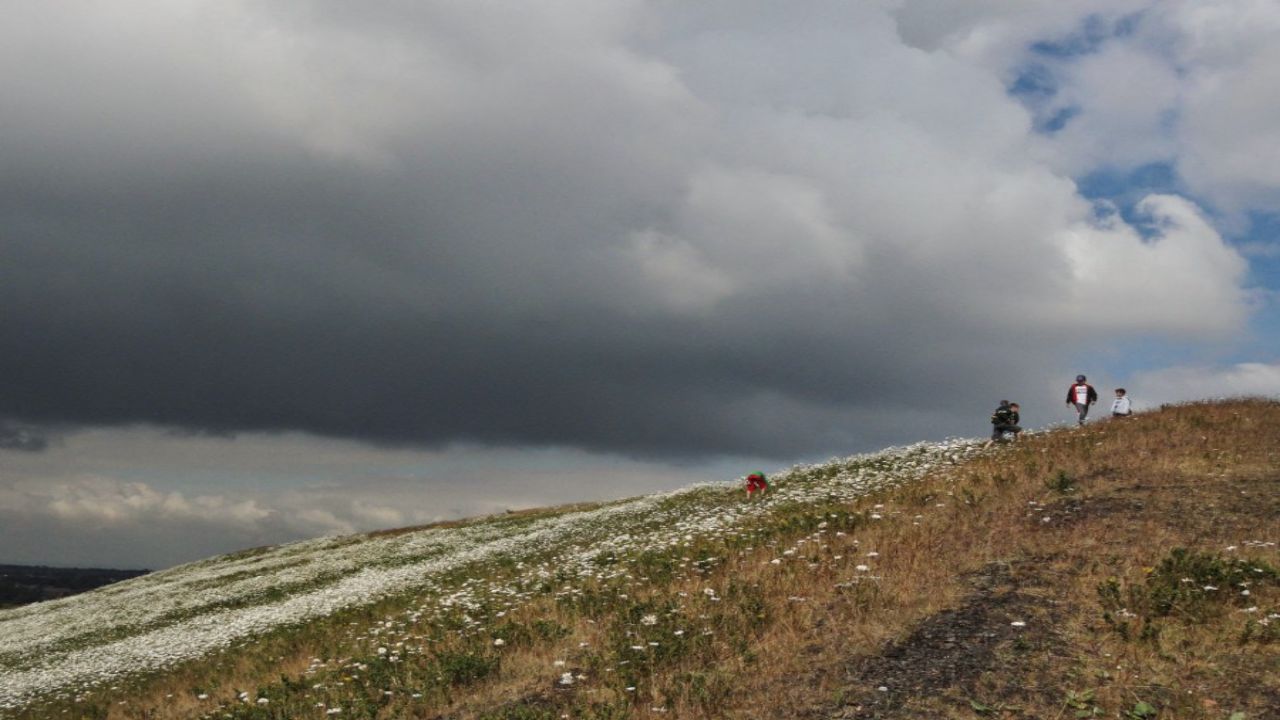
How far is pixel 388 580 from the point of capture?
31.7 metres

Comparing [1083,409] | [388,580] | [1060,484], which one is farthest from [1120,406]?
[388,580]

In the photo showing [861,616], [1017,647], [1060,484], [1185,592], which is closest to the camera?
[1017,647]

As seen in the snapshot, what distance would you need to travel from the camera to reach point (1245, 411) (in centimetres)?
2627

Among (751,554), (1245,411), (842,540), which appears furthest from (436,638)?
(1245,411)

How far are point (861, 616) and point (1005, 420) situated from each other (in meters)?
20.8

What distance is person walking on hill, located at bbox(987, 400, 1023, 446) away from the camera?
99.3 feet

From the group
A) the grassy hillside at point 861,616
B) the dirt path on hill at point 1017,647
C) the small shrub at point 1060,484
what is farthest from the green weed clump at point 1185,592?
the small shrub at point 1060,484

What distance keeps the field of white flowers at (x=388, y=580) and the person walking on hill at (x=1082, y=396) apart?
6.97 m

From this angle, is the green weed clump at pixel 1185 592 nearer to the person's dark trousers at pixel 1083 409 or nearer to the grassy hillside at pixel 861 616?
the grassy hillside at pixel 861 616

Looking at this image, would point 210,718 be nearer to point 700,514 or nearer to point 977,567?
point 977,567

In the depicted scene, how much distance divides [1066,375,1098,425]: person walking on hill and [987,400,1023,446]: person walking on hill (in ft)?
12.6

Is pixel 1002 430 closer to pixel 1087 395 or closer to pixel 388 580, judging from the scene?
pixel 1087 395

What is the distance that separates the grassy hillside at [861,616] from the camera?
10.4 metres

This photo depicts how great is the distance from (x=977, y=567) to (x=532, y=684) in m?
7.63
